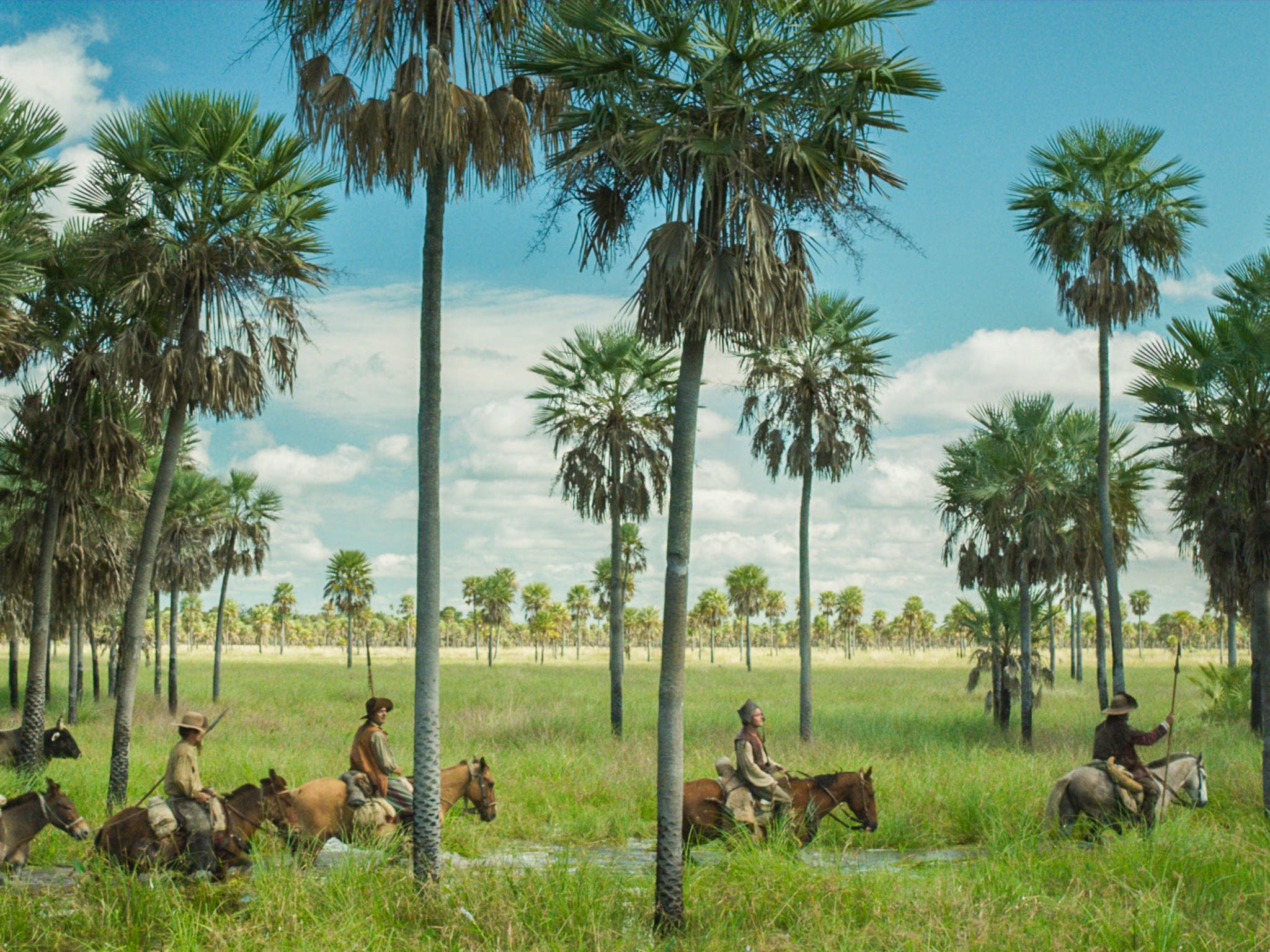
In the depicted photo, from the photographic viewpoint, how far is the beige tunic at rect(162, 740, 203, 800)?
9.93 meters

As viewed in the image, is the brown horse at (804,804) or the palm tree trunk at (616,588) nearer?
the brown horse at (804,804)

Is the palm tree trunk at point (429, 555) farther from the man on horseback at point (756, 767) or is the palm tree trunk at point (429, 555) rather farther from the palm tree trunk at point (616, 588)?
the palm tree trunk at point (616, 588)

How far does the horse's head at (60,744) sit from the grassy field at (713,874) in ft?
1.52

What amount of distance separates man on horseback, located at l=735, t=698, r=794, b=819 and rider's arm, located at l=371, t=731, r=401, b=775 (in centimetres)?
404

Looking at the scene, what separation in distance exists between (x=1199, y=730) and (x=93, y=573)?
90.7 feet

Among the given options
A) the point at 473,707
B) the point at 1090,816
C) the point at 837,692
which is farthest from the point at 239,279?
the point at 837,692

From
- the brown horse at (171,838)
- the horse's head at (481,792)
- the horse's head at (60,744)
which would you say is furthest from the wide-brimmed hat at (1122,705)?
the horse's head at (60,744)

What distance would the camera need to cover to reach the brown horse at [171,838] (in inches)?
386

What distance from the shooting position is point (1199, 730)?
25781 millimetres

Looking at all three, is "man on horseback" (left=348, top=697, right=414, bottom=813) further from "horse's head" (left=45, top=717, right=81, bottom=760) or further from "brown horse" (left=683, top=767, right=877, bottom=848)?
"horse's head" (left=45, top=717, right=81, bottom=760)

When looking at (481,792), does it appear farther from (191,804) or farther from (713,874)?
(713,874)

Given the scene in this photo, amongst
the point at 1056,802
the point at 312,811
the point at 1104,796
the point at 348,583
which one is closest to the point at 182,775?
the point at 312,811

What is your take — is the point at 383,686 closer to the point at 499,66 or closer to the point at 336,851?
the point at 336,851

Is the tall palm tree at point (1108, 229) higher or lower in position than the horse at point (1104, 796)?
higher
